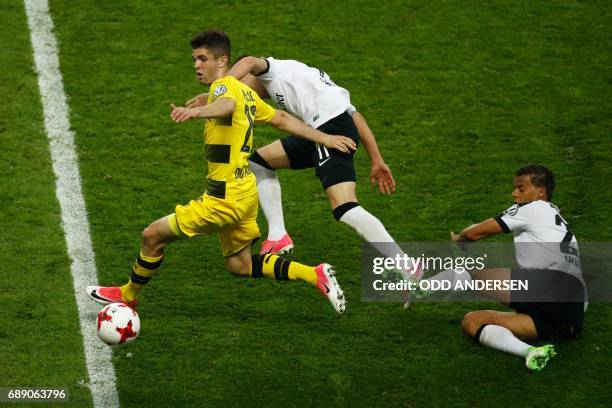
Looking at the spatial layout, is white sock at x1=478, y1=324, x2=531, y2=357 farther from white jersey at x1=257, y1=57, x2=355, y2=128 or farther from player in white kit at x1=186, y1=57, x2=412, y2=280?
white jersey at x1=257, y1=57, x2=355, y2=128

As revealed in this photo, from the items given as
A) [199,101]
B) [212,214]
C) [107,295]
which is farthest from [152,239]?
[199,101]

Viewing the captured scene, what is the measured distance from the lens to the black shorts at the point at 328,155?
26.7 feet

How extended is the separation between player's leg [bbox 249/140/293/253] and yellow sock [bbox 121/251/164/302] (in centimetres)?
125

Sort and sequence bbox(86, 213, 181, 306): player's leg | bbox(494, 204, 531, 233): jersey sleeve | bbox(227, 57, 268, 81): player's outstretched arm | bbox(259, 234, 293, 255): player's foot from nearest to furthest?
bbox(86, 213, 181, 306): player's leg < bbox(494, 204, 531, 233): jersey sleeve < bbox(227, 57, 268, 81): player's outstretched arm < bbox(259, 234, 293, 255): player's foot

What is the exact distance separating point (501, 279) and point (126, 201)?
3.41m

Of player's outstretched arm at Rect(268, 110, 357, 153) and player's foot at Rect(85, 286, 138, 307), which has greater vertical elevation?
player's outstretched arm at Rect(268, 110, 357, 153)

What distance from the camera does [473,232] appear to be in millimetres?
7852

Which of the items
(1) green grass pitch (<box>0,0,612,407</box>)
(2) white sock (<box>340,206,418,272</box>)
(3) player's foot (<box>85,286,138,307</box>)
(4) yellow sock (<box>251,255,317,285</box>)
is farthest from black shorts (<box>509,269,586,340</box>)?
(3) player's foot (<box>85,286,138,307</box>)

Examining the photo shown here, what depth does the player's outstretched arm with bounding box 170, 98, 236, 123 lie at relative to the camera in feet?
22.0

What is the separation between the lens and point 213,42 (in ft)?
24.5

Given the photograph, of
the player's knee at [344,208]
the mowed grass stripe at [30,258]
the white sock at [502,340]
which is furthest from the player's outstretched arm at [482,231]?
the mowed grass stripe at [30,258]

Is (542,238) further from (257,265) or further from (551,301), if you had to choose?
(257,265)

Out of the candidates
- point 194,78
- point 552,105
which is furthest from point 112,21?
point 552,105

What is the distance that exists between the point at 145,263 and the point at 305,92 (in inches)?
75.6
